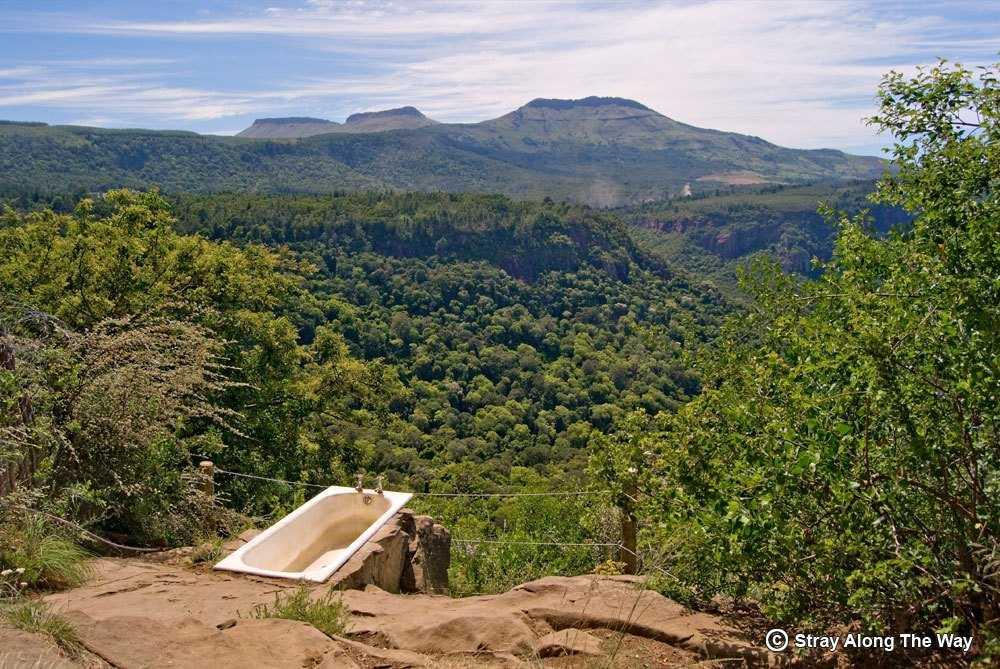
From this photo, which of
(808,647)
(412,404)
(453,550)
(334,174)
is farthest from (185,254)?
(334,174)

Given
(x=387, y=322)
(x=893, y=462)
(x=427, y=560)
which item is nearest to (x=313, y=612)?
(x=427, y=560)

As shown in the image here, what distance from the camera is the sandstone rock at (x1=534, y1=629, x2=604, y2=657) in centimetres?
→ 433

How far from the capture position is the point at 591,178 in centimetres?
19362

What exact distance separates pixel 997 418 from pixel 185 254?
1211 cm

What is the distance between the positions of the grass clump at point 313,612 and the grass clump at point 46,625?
125cm

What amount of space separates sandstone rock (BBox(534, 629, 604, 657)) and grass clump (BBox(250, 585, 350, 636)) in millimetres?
1316

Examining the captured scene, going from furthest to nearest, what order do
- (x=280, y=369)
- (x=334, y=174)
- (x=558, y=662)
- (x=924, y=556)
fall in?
(x=334, y=174)
(x=280, y=369)
(x=558, y=662)
(x=924, y=556)

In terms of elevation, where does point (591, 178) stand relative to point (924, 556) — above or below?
above

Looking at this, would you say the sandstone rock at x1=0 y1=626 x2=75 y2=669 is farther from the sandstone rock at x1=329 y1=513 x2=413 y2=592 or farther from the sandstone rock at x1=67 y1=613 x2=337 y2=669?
the sandstone rock at x1=329 y1=513 x2=413 y2=592

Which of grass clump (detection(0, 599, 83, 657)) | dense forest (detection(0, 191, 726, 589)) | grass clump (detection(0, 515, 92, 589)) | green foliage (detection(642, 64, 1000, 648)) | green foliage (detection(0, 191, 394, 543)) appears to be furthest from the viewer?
dense forest (detection(0, 191, 726, 589))

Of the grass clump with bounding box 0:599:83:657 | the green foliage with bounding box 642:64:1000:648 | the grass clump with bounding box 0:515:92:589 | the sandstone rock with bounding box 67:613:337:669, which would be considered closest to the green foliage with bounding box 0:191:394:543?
the grass clump with bounding box 0:515:92:589

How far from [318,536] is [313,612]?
3.29 metres

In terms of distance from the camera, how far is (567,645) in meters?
4.38

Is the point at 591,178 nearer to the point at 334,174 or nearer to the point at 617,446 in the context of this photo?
the point at 334,174
